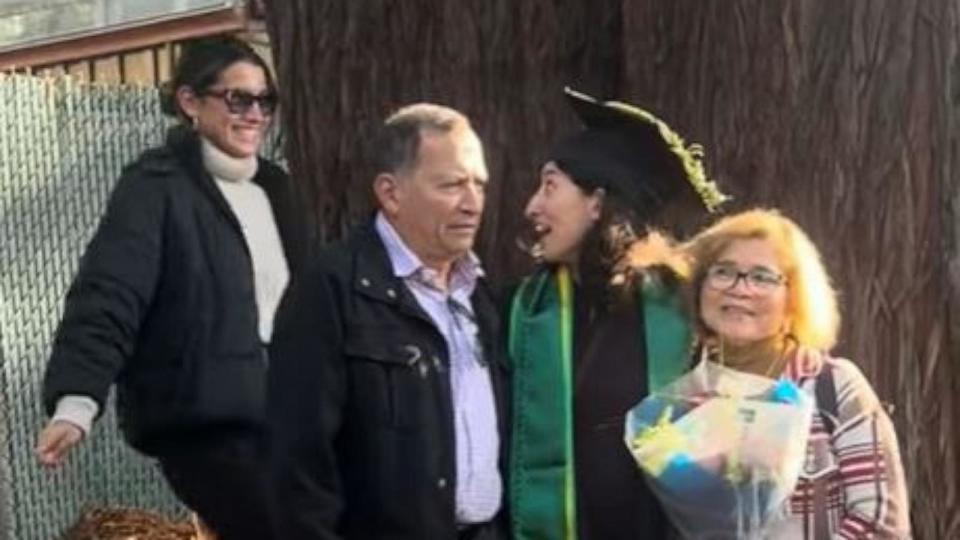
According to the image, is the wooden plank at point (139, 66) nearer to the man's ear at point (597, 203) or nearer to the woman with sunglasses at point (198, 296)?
the woman with sunglasses at point (198, 296)

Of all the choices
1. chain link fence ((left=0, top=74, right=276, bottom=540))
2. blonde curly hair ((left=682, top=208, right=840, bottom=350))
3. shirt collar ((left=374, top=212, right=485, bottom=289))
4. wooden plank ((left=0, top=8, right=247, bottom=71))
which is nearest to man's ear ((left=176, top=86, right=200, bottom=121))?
shirt collar ((left=374, top=212, right=485, bottom=289))

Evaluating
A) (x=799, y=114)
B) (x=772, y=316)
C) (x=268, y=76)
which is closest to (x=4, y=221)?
(x=268, y=76)

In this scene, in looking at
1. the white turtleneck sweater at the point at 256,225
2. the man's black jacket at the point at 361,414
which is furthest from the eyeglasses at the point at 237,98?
the man's black jacket at the point at 361,414

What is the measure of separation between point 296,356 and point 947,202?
5.42 ft

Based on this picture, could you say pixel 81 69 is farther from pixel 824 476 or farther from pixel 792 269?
pixel 824 476

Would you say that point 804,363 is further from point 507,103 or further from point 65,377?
point 65,377

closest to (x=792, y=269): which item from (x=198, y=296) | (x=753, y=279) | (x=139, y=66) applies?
(x=753, y=279)

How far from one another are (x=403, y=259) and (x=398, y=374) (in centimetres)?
26

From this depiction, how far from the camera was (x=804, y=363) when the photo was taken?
15.8 ft

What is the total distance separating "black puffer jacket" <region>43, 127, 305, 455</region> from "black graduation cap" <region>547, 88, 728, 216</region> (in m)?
1.28

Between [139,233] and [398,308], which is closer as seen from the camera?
[398,308]

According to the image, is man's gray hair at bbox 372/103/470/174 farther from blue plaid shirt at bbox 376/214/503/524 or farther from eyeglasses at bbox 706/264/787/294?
eyeglasses at bbox 706/264/787/294

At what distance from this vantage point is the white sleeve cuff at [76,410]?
5.80m

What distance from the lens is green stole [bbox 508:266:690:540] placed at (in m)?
4.95
